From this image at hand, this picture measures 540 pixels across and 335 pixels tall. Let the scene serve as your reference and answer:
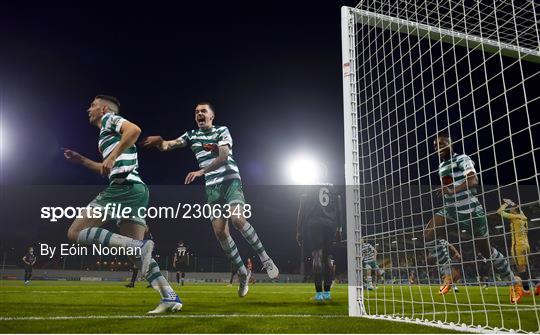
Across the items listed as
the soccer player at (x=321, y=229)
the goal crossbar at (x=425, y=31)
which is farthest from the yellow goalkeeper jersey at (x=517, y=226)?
the soccer player at (x=321, y=229)

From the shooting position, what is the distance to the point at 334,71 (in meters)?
9.07

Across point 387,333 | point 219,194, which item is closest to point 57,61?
point 219,194

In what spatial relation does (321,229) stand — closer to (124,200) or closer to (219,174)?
(219,174)

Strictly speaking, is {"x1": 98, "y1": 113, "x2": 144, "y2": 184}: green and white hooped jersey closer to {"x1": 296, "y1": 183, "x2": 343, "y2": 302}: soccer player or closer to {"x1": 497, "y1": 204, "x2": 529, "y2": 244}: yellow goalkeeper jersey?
{"x1": 296, "y1": 183, "x2": 343, "y2": 302}: soccer player

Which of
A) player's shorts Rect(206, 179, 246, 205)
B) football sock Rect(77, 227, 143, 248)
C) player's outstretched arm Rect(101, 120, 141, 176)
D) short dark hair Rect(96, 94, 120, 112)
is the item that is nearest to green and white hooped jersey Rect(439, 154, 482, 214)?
player's shorts Rect(206, 179, 246, 205)

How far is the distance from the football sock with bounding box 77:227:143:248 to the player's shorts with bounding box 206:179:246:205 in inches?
61.0

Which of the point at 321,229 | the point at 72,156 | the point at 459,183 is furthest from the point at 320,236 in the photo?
the point at 72,156

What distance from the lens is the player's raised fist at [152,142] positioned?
7.05m

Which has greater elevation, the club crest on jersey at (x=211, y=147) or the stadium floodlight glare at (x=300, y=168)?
the stadium floodlight glare at (x=300, y=168)

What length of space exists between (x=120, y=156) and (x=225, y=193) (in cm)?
161

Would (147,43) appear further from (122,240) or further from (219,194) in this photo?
(122,240)

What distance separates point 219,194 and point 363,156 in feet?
8.63

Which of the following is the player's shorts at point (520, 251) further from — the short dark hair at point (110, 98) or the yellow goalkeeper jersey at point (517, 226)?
the short dark hair at point (110, 98)

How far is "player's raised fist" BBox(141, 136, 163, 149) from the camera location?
7.05 metres
